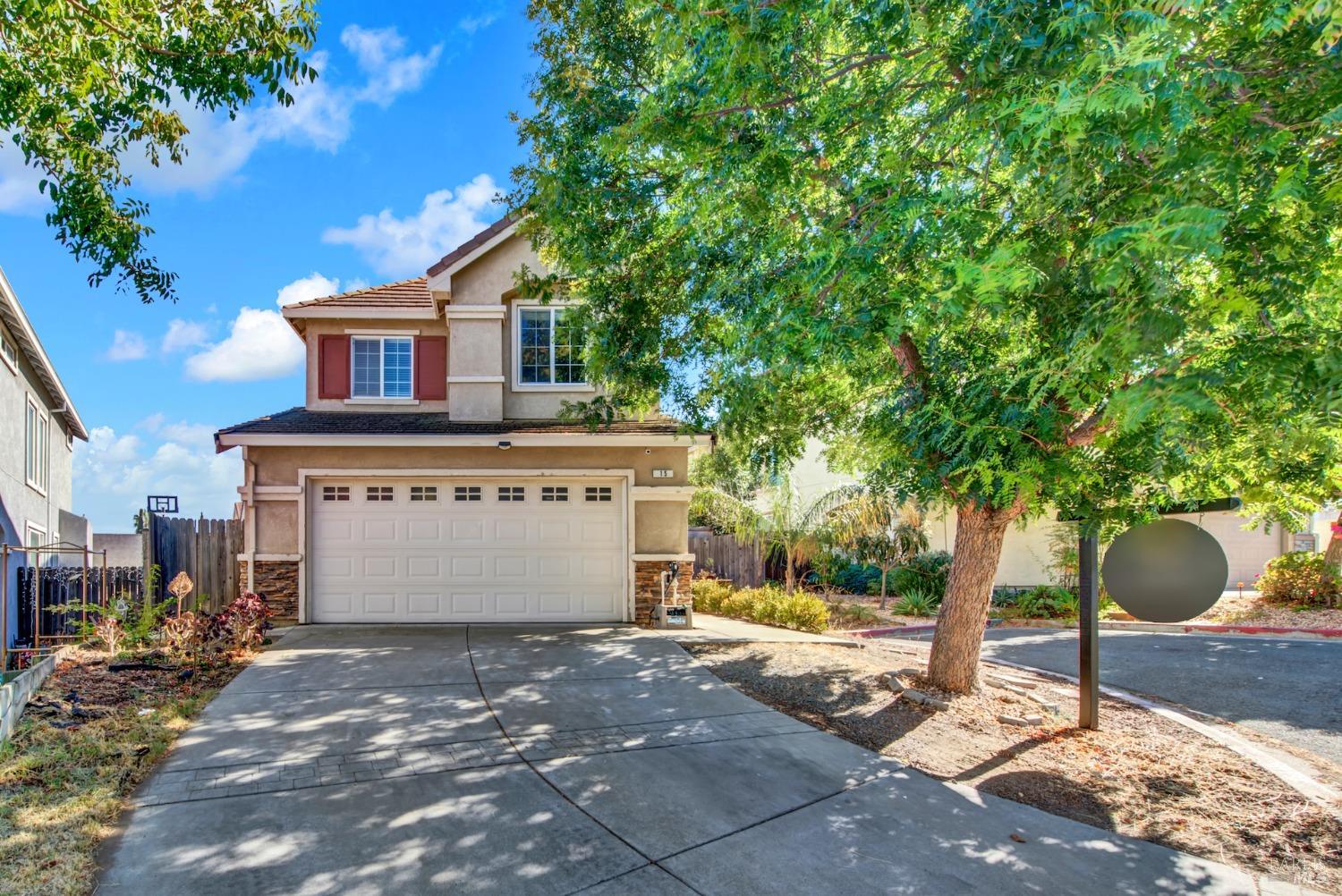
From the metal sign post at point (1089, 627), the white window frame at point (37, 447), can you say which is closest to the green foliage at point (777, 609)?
the metal sign post at point (1089, 627)

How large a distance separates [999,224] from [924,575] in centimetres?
1529

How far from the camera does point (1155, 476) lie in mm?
6621

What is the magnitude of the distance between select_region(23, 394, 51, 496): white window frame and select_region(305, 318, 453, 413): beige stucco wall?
30.7 feet

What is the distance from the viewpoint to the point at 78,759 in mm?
6066

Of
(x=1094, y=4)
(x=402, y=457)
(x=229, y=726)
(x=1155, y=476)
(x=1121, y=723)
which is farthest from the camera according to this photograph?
(x=402, y=457)

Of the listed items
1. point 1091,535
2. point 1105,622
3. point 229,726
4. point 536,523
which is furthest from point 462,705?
point 1105,622

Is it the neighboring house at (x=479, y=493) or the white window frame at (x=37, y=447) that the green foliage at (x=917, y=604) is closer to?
the neighboring house at (x=479, y=493)

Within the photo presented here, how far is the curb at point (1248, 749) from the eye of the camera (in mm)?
6574

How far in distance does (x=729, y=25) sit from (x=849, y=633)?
12.3 m

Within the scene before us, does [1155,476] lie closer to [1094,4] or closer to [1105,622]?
[1094,4]

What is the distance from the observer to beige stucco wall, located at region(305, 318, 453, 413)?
14180mm

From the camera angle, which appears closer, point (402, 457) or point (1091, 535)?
point (1091, 535)

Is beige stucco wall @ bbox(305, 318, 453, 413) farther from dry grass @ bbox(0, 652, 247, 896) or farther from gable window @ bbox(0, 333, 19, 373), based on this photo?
gable window @ bbox(0, 333, 19, 373)

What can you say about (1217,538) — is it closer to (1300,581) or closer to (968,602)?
(1300,581)
